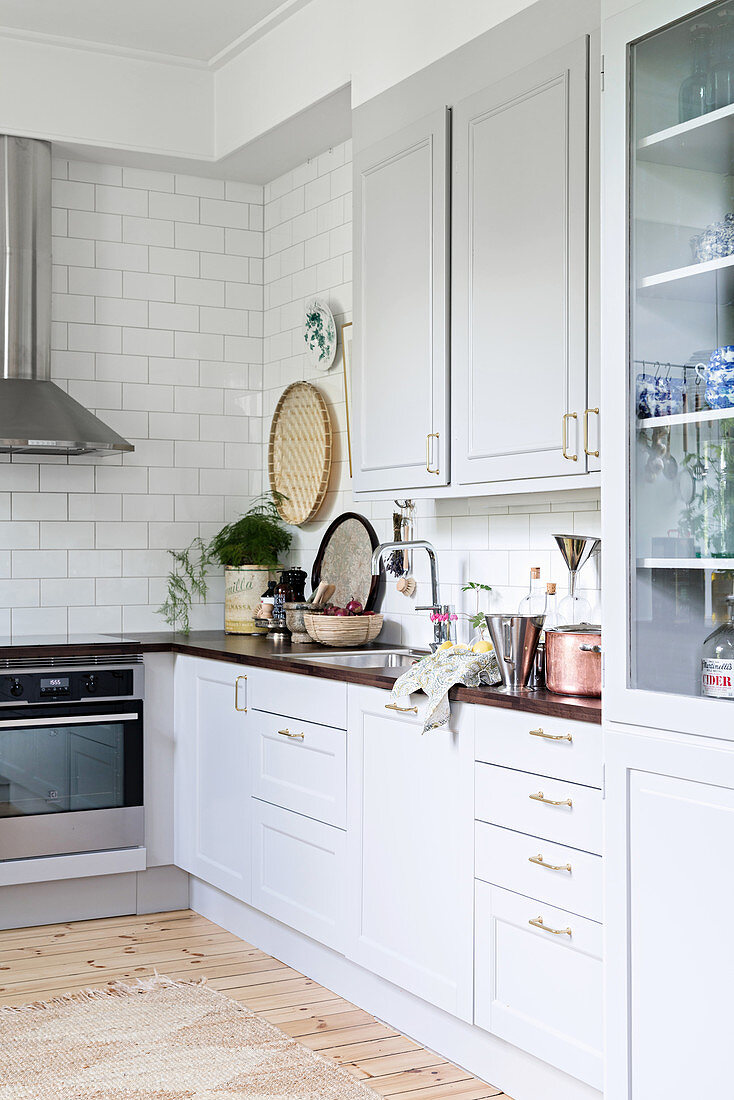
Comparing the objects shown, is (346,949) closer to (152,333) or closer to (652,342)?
(652,342)

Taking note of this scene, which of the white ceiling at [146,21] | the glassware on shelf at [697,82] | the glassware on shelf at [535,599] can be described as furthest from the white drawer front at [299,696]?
the white ceiling at [146,21]

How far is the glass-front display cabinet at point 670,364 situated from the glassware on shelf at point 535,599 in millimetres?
811

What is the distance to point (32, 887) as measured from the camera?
407 cm

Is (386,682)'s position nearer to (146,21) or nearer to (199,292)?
(199,292)

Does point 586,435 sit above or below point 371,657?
above

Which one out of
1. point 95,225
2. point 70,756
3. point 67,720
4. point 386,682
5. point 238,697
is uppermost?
point 95,225

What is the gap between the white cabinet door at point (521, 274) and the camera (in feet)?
8.88

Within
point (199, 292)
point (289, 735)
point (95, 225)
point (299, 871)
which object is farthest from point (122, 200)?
point (299, 871)

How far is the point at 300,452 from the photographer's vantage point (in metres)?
4.69

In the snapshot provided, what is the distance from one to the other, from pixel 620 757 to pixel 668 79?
124 cm

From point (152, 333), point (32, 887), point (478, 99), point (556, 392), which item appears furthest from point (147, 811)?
point (478, 99)

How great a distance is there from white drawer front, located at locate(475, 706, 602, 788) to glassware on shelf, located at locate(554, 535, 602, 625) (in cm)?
36

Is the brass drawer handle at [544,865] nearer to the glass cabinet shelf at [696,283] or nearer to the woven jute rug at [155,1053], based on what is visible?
the woven jute rug at [155,1053]

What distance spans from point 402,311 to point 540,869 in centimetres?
160
